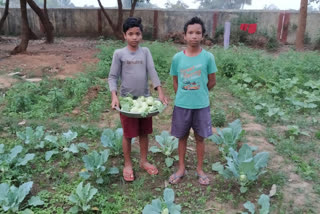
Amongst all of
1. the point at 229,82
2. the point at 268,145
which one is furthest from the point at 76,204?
the point at 229,82

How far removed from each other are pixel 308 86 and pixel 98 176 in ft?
17.9

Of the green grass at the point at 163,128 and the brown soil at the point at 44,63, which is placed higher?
the brown soil at the point at 44,63

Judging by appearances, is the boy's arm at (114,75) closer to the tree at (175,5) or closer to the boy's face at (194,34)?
the boy's face at (194,34)

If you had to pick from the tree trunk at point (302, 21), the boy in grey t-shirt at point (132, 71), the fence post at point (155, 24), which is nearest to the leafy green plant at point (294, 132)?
the boy in grey t-shirt at point (132, 71)

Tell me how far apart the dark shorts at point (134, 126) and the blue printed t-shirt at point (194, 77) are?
0.51 metres

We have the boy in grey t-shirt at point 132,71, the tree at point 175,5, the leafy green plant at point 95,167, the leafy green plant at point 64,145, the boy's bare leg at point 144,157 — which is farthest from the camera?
the tree at point 175,5

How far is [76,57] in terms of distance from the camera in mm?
9484

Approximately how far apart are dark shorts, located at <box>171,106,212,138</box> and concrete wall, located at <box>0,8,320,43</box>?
39.0 ft

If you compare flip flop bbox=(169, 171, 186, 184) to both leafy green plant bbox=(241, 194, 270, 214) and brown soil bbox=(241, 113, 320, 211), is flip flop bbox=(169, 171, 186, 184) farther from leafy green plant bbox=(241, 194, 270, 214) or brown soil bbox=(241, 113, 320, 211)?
brown soil bbox=(241, 113, 320, 211)

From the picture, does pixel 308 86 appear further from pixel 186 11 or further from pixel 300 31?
pixel 186 11

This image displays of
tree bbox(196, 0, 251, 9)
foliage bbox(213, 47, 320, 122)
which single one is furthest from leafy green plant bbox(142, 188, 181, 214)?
tree bbox(196, 0, 251, 9)

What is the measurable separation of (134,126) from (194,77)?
843 millimetres

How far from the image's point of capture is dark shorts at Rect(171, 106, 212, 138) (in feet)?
9.74

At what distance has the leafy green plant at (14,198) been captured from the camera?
268 cm
